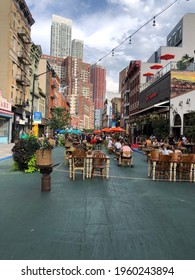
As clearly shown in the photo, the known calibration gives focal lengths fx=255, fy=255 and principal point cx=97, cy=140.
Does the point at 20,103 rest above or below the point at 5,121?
above

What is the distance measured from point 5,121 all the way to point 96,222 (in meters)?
30.9

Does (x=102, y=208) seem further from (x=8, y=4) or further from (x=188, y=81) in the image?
(x=8, y=4)

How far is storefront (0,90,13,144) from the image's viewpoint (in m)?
30.0

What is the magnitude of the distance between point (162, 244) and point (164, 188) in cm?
423

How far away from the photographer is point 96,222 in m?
4.88

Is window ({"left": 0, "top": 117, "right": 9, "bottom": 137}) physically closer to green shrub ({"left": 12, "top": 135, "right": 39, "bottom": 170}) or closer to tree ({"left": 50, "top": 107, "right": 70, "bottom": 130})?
tree ({"left": 50, "top": 107, "right": 70, "bottom": 130})

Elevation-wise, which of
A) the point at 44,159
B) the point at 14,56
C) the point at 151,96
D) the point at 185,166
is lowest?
the point at 185,166

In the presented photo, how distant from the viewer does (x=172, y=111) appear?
26.0 meters

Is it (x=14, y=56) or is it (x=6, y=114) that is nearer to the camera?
(x=6, y=114)

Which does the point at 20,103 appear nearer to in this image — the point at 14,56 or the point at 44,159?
the point at 14,56

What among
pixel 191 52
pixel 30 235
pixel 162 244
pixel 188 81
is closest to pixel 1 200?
pixel 30 235

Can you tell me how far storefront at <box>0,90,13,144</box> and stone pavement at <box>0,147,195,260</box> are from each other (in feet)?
77.9

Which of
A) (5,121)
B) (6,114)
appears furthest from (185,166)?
(5,121)
